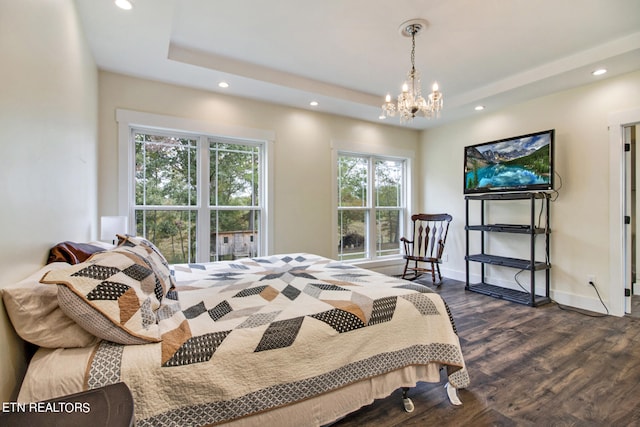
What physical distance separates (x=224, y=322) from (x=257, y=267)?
4.12ft

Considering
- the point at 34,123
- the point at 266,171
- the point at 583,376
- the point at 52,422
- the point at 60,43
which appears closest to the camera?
the point at 52,422

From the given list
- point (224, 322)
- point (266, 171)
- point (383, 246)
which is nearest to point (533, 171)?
point (383, 246)

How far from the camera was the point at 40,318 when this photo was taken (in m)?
1.06

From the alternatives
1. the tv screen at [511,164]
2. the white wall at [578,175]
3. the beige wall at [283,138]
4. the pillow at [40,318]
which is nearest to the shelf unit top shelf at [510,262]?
the white wall at [578,175]

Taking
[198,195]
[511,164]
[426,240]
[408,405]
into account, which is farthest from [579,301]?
[198,195]

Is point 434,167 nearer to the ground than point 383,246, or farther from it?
farther from it

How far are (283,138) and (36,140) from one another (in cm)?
290

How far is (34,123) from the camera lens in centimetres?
133

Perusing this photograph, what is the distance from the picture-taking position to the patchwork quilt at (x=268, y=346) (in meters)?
1.08

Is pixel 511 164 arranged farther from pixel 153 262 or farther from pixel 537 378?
pixel 153 262

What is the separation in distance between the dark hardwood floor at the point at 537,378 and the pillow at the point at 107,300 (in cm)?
116

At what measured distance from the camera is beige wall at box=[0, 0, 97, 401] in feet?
3.43

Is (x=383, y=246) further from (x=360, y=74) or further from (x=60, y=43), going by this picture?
(x=60, y=43)

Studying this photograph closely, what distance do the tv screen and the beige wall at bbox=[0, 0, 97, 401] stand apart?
456cm
